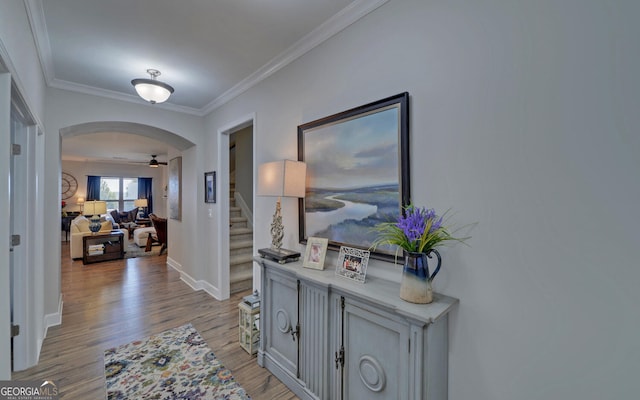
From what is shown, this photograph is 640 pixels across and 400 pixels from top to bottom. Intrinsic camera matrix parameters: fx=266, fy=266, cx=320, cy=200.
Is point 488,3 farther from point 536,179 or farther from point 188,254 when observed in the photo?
point 188,254

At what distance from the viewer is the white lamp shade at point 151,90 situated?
2.58 meters

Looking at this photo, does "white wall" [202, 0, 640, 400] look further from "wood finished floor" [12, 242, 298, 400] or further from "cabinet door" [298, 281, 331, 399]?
"wood finished floor" [12, 242, 298, 400]

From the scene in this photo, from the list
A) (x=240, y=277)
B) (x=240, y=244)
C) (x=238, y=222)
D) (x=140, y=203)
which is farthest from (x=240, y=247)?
(x=140, y=203)

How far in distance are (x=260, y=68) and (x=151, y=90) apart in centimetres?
110

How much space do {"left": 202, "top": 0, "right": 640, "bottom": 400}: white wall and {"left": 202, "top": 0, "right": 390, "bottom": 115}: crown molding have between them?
0.85 feet

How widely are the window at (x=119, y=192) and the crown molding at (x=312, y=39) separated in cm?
1024

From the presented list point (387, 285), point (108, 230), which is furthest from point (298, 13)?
point (108, 230)

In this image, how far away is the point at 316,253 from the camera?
2.01 m

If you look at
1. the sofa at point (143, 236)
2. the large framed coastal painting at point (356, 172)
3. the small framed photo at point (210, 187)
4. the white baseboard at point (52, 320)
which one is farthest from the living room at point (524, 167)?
the sofa at point (143, 236)

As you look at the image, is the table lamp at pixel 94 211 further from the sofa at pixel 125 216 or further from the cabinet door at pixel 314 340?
the cabinet door at pixel 314 340

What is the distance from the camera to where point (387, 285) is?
63.5 inches

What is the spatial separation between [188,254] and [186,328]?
5.82 feet

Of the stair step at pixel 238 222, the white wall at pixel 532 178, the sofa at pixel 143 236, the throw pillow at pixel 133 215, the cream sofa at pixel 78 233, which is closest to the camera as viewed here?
the white wall at pixel 532 178

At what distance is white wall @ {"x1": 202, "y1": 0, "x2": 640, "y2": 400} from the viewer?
1018mm
